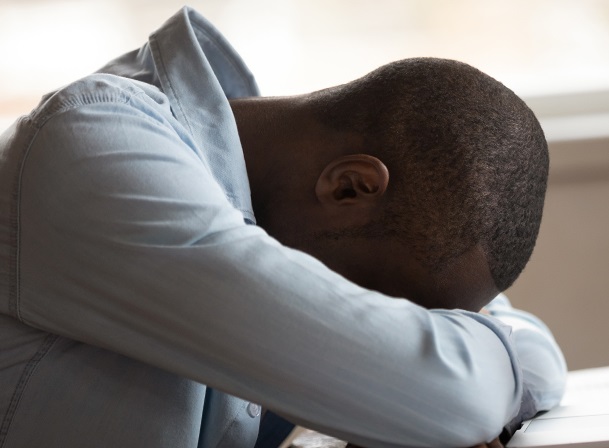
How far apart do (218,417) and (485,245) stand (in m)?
0.33

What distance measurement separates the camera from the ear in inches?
37.4

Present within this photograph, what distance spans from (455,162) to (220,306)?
1.07ft

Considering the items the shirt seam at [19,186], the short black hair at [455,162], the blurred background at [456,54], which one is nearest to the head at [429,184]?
the short black hair at [455,162]

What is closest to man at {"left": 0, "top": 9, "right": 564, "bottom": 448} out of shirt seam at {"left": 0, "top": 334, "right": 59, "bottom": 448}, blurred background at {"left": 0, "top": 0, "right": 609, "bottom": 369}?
shirt seam at {"left": 0, "top": 334, "right": 59, "bottom": 448}

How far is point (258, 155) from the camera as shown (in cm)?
105

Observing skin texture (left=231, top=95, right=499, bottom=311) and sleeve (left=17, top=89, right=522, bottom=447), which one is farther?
skin texture (left=231, top=95, right=499, bottom=311)

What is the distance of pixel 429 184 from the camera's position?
93 cm

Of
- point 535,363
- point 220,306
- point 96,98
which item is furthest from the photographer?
point 535,363

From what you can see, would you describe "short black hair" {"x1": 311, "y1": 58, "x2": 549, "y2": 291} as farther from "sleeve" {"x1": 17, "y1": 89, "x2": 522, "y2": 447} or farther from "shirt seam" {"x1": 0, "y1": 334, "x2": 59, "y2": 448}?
"shirt seam" {"x1": 0, "y1": 334, "x2": 59, "y2": 448}

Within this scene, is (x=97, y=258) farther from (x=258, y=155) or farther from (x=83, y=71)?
(x=83, y=71)

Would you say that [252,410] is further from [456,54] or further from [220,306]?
[456,54]

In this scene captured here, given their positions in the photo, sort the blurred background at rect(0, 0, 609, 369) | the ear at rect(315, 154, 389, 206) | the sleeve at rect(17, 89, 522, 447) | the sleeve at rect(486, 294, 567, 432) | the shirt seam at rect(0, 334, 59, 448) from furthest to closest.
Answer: the blurred background at rect(0, 0, 609, 369) → the sleeve at rect(486, 294, 567, 432) → the ear at rect(315, 154, 389, 206) → the shirt seam at rect(0, 334, 59, 448) → the sleeve at rect(17, 89, 522, 447)

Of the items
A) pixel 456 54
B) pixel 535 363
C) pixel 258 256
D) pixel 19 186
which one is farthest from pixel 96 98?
pixel 456 54

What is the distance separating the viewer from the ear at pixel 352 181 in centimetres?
95
